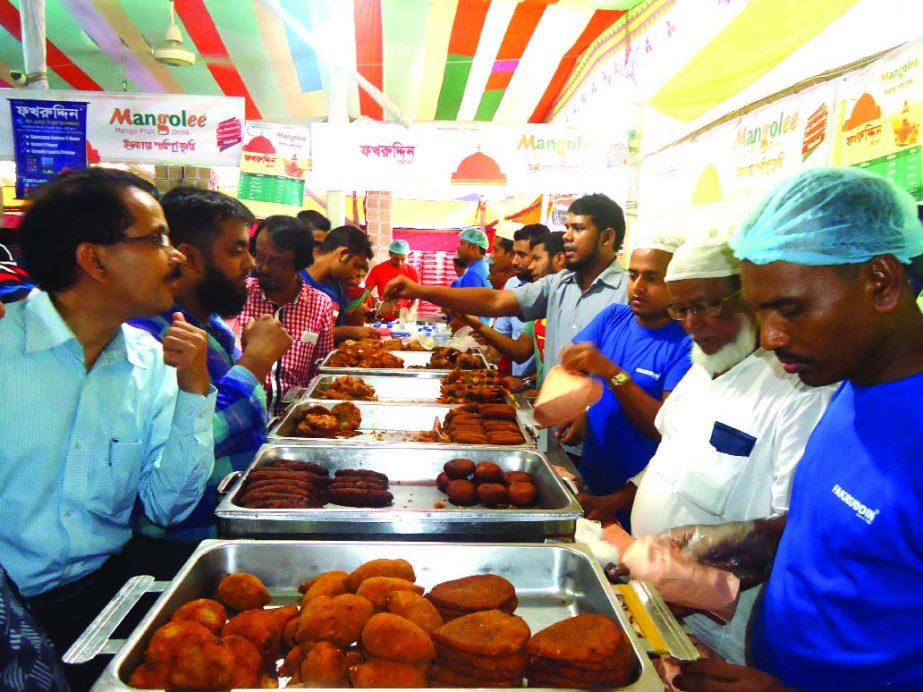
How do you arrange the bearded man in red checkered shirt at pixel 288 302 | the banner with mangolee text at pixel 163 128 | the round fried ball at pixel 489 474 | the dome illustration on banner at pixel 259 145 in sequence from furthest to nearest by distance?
the dome illustration on banner at pixel 259 145
the banner with mangolee text at pixel 163 128
the bearded man in red checkered shirt at pixel 288 302
the round fried ball at pixel 489 474

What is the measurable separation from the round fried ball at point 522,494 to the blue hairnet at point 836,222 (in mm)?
1105

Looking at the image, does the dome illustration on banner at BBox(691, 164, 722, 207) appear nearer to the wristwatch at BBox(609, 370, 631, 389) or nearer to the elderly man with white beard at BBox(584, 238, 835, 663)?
the wristwatch at BBox(609, 370, 631, 389)

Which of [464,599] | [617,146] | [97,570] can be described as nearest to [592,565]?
[464,599]

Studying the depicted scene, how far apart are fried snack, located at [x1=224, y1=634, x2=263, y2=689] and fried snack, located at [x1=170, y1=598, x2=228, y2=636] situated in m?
0.07

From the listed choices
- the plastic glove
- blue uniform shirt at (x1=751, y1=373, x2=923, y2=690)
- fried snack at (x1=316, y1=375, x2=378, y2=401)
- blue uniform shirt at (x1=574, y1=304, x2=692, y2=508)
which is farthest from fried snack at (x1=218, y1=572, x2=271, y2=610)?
fried snack at (x1=316, y1=375, x2=378, y2=401)

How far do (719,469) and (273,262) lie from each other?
2648 millimetres

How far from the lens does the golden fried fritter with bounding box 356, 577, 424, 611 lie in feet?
4.45

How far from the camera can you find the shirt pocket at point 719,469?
1731mm

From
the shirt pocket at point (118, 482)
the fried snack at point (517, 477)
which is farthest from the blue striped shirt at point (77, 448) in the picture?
the fried snack at point (517, 477)

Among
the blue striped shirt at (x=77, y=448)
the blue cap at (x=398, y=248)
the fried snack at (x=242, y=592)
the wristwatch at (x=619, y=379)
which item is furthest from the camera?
the blue cap at (x=398, y=248)

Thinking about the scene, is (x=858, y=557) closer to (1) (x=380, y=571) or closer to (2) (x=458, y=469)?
(1) (x=380, y=571)

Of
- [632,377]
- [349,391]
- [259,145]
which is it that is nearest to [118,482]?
[349,391]

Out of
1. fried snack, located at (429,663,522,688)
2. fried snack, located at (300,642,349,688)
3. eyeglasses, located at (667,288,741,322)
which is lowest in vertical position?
fried snack, located at (429,663,522,688)

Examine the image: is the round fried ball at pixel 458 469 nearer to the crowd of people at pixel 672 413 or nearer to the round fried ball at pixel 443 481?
the round fried ball at pixel 443 481
